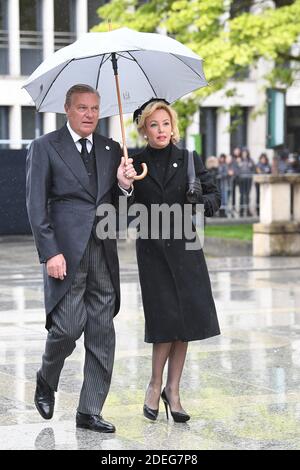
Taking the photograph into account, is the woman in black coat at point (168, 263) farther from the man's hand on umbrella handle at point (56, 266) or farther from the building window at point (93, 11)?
the building window at point (93, 11)

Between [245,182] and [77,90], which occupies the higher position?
[77,90]

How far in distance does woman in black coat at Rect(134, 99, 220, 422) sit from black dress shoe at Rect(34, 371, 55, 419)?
0.59 m

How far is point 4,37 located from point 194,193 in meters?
35.1

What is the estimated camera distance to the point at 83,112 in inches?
276

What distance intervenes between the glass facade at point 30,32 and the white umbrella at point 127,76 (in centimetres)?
3429

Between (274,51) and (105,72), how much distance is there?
14454 millimetres

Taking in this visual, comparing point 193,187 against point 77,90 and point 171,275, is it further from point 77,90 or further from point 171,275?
point 77,90

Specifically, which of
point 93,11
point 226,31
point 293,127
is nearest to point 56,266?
point 226,31

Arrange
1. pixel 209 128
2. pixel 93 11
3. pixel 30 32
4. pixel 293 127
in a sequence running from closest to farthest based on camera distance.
Answer: pixel 30 32, pixel 93 11, pixel 209 128, pixel 293 127

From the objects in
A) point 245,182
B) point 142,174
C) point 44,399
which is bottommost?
point 44,399

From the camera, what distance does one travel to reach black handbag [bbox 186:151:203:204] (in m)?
7.15

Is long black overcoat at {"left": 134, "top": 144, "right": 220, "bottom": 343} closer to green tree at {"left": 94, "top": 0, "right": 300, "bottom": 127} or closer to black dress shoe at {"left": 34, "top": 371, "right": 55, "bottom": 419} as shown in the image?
black dress shoe at {"left": 34, "top": 371, "right": 55, "bottom": 419}

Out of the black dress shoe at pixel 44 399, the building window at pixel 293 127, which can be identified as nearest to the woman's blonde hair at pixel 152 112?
the black dress shoe at pixel 44 399
